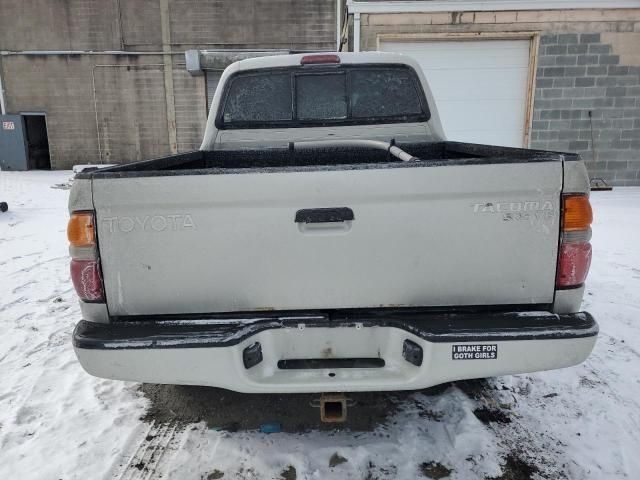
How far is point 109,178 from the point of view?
6.50 feet

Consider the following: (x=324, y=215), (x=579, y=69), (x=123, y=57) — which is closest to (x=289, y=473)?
(x=324, y=215)

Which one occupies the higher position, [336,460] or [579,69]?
[579,69]

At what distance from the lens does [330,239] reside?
2.03 meters

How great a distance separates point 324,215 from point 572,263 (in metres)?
1.15

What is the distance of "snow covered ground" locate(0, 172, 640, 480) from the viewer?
2283 mm

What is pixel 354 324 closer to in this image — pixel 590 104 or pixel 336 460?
pixel 336 460

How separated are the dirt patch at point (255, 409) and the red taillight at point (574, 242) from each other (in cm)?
132

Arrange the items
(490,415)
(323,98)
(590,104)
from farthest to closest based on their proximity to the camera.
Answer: (590,104) < (323,98) < (490,415)

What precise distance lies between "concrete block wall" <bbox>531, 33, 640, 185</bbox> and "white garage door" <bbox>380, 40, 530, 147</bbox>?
0.42 m

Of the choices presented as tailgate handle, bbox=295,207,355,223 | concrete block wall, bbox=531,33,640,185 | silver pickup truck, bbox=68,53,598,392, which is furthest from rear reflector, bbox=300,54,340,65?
concrete block wall, bbox=531,33,640,185

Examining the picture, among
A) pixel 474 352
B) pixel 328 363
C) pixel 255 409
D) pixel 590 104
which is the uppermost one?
pixel 590 104

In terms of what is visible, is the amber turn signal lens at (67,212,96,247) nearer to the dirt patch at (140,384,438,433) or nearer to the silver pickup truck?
the silver pickup truck

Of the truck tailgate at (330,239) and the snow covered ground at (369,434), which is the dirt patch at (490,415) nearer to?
the snow covered ground at (369,434)

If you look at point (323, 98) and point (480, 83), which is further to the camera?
point (480, 83)
